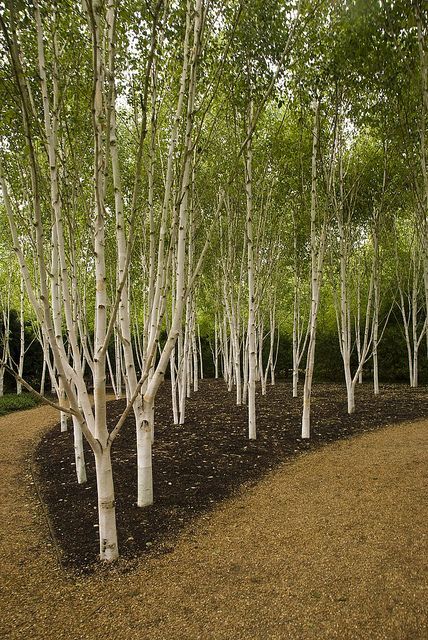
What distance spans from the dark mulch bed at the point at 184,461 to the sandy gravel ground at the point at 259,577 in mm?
247

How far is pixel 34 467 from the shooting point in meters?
6.59

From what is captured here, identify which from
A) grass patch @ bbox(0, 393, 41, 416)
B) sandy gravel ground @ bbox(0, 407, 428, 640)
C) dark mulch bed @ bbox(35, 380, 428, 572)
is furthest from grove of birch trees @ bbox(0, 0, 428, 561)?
grass patch @ bbox(0, 393, 41, 416)

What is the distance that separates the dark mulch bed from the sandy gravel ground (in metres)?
0.25

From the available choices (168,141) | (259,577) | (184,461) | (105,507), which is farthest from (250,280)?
(259,577)

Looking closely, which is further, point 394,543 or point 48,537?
point 48,537

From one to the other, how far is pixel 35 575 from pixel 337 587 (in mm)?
2370

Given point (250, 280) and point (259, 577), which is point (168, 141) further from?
point (259, 577)

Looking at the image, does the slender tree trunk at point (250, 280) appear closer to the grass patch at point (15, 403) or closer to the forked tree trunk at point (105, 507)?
the forked tree trunk at point (105, 507)

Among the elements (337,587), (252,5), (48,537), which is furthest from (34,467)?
(252,5)

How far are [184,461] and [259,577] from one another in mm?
3038

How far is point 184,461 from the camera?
610 centimetres

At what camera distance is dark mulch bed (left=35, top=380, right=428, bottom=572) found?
398 cm

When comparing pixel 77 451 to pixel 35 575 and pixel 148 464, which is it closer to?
pixel 148 464

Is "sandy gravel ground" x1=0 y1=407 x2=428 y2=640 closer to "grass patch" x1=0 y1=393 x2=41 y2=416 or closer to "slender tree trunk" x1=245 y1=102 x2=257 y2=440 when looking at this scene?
"slender tree trunk" x1=245 y1=102 x2=257 y2=440
